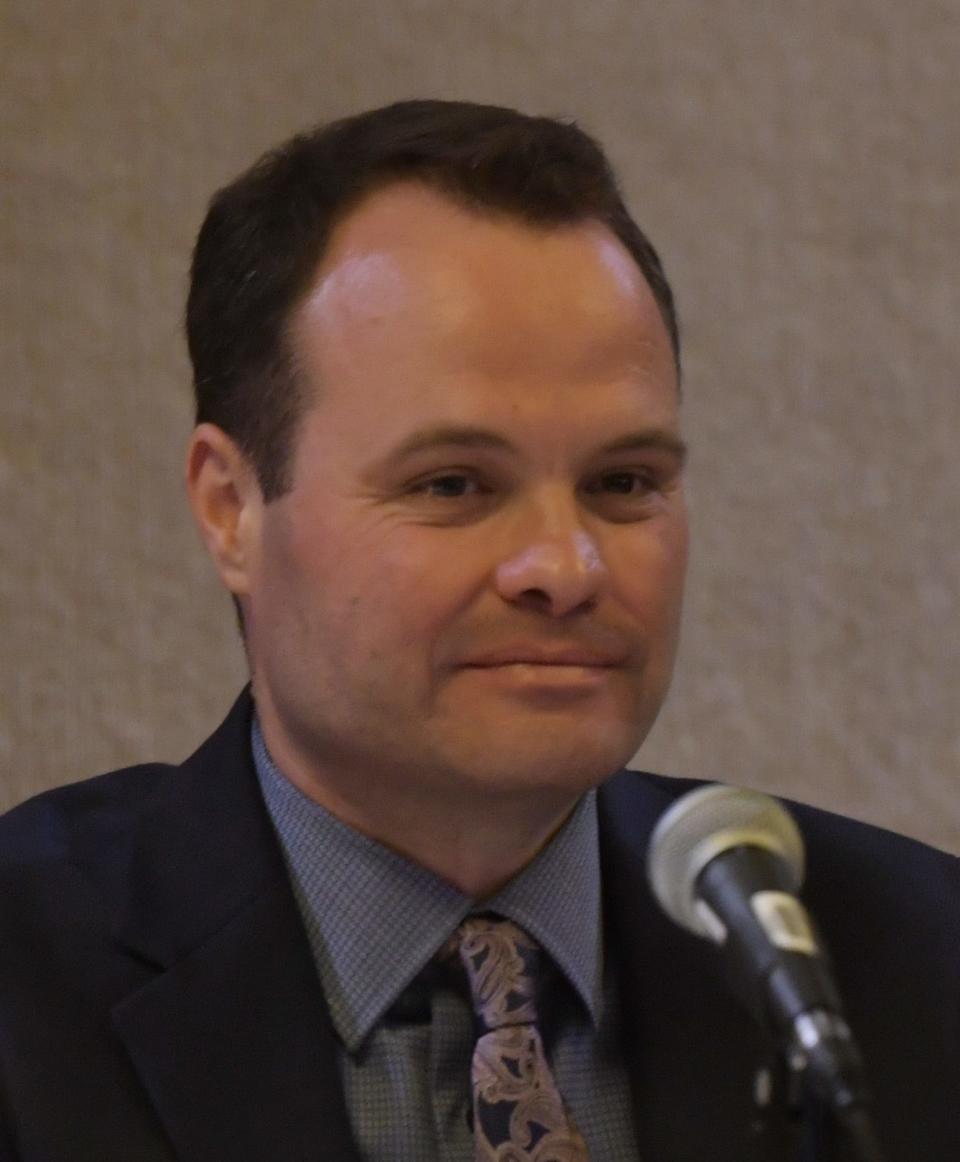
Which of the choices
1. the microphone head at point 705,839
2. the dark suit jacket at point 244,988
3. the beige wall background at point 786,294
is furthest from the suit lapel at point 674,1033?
the beige wall background at point 786,294

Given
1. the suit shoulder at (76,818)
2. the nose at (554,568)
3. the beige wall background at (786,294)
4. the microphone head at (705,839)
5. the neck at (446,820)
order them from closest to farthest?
the microphone head at (705,839) < the nose at (554,568) < the neck at (446,820) < the suit shoulder at (76,818) < the beige wall background at (786,294)

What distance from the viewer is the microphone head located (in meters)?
1.10

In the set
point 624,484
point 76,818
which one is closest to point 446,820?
point 624,484

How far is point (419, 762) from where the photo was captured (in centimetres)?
156

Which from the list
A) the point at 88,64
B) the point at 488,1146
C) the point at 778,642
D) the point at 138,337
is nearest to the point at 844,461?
the point at 778,642

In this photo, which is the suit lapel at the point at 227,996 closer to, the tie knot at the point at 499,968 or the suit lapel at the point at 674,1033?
the tie knot at the point at 499,968

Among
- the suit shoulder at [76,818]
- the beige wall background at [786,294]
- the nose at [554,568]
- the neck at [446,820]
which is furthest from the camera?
Answer: the beige wall background at [786,294]

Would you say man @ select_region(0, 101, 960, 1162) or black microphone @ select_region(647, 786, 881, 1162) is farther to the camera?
man @ select_region(0, 101, 960, 1162)

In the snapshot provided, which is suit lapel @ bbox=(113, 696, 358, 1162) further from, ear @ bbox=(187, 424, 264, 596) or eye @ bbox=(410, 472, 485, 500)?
eye @ bbox=(410, 472, 485, 500)

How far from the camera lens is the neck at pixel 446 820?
5.31 feet

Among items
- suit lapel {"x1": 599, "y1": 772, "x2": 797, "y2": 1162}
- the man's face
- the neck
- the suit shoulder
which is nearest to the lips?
the man's face

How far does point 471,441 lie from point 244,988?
49 cm

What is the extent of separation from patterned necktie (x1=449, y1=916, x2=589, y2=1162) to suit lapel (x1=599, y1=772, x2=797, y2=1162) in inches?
3.7

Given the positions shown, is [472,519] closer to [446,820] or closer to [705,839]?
[446,820]
